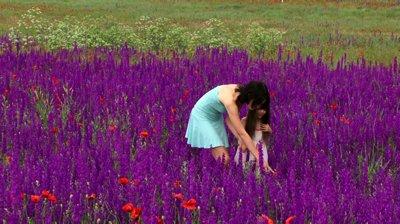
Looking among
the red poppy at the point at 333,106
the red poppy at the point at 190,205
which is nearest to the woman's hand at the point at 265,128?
the red poppy at the point at 333,106

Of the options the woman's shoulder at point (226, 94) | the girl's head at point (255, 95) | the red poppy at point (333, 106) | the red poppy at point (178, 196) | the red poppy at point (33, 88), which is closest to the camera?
the red poppy at point (178, 196)

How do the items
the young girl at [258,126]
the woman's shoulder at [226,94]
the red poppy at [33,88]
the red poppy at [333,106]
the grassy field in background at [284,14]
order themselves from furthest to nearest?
1. the grassy field in background at [284,14]
2. the red poppy at [33,88]
3. the red poppy at [333,106]
4. the woman's shoulder at [226,94]
5. the young girl at [258,126]

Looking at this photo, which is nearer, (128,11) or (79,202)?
(79,202)

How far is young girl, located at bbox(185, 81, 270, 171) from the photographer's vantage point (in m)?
4.52

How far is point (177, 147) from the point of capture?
13.8ft

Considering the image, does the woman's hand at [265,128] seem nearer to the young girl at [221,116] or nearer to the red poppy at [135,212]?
the young girl at [221,116]

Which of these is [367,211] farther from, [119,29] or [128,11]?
[128,11]

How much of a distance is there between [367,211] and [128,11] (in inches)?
957

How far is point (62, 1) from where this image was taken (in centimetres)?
3173

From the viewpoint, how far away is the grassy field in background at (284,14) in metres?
16.7

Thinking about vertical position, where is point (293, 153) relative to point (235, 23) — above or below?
above

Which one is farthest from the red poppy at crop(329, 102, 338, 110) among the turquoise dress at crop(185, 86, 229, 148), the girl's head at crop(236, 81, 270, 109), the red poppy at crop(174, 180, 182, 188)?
the red poppy at crop(174, 180, 182, 188)

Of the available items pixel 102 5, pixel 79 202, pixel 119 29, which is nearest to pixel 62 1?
pixel 102 5

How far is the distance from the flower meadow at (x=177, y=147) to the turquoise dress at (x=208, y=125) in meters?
0.11
